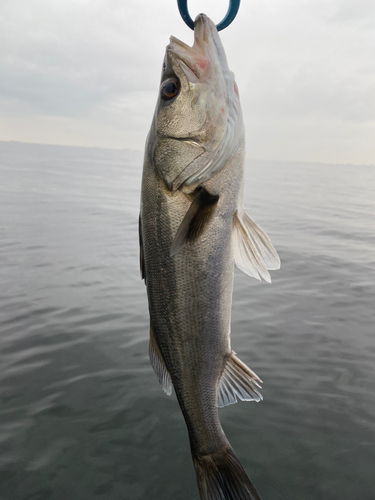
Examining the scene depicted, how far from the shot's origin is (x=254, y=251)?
7.50 ft

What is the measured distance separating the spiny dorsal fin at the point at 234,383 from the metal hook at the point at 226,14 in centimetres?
184

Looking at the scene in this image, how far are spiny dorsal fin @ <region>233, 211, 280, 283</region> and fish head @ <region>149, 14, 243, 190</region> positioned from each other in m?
0.42

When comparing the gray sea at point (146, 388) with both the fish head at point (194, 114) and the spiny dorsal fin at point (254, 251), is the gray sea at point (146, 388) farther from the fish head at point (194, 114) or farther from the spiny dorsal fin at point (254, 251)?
the fish head at point (194, 114)

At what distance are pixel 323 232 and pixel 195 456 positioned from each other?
634 inches

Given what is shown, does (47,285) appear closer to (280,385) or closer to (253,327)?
(253,327)

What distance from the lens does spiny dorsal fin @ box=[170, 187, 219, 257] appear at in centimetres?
197

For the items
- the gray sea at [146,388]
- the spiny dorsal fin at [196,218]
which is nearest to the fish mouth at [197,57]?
the spiny dorsal fin at [196,218]

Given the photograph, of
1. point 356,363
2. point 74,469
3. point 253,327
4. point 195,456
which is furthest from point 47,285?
point 195,456

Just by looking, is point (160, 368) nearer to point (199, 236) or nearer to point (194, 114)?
point (199, 236)

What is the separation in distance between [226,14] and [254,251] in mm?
1257

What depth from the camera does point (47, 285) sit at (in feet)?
30.1

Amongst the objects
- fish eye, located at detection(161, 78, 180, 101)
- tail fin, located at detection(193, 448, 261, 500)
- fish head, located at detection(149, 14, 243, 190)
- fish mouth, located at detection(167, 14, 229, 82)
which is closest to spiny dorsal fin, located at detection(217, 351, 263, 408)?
tail fin, located at detection(193, 448, 261, 500)

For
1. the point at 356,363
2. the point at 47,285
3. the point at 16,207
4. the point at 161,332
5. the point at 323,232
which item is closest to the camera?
the point at 161,332

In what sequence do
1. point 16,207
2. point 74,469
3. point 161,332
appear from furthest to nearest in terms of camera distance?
point 16,207, point 74,469, point 161,332
